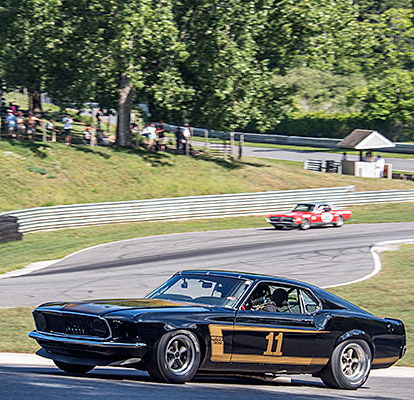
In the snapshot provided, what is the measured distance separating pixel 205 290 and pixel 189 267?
41.3 ft

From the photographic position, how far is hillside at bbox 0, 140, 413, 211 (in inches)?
1357

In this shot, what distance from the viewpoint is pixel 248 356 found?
801 centimetres

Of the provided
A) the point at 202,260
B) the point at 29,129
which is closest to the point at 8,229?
the point at 202,260

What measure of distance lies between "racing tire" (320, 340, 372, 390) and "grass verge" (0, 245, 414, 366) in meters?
2.41

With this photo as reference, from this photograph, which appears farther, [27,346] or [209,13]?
[209,13]

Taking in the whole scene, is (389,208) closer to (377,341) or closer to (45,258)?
(45,258)

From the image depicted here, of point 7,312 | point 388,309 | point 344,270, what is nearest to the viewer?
point 7,312

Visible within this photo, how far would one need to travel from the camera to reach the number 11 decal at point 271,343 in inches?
321

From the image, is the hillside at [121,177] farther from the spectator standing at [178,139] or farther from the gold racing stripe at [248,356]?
the gold racing stripe at [248,356]

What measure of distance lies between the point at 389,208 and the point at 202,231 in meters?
12.7

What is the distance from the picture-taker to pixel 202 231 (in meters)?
29.5

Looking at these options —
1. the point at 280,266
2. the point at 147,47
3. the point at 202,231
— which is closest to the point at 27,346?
the point at 280,266

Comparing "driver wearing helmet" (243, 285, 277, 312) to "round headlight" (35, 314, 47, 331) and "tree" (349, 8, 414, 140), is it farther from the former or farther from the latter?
"tree" (349, 8, 414, 140)

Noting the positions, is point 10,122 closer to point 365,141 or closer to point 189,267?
point 189,267
